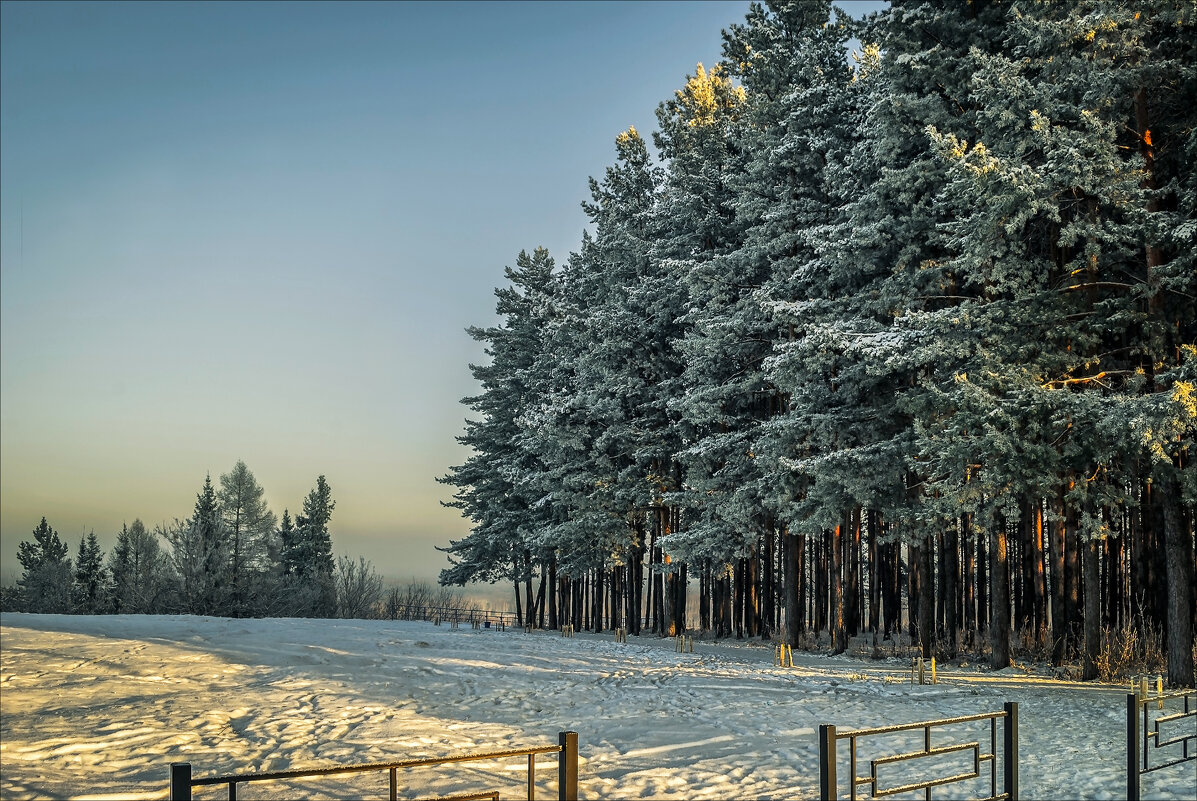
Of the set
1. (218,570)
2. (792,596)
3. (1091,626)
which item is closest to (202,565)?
(218,570)

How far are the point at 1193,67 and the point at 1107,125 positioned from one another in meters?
1.66

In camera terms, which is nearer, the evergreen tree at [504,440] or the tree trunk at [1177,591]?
the tree trunk at [1177,591]

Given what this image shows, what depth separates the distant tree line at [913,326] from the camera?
16.9 metres

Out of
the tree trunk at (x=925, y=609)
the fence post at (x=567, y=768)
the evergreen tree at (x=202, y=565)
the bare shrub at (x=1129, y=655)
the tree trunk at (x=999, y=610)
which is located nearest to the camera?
the fence post at (x=567, y=768)

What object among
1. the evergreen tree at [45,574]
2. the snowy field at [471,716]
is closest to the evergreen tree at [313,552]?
the evergreen tree at [45,574]

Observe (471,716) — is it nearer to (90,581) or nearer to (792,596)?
(792,596)

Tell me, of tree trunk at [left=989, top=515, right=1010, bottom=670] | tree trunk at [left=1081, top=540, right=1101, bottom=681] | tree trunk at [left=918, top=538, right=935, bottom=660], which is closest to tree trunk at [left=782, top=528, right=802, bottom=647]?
tree trunk at [left=918, top=538, right=935, bottom=660]

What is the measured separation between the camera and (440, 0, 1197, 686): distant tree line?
1694cm

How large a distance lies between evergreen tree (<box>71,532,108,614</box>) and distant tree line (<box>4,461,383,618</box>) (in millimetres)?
72

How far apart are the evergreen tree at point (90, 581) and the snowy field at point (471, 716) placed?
42075 mm

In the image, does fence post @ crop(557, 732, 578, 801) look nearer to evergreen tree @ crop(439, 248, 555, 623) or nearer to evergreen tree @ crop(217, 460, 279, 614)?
evergreen tree @ crop(439, 248, 555, 623)

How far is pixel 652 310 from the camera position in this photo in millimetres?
35406

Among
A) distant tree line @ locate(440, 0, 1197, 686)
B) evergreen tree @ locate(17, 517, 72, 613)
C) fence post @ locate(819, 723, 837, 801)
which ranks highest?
distant tree line @ locate(440, 0, 1197, 686)

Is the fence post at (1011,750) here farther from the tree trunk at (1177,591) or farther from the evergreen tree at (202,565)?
the evergreen tree at (202,565)
